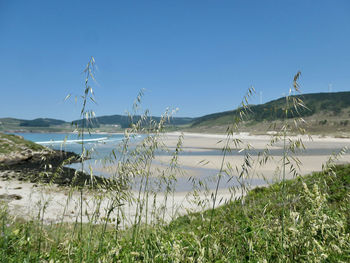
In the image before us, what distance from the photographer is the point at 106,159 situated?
415cm

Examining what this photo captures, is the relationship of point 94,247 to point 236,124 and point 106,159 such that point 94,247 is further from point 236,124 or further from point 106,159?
point 236,124

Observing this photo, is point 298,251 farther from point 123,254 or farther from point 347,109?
point 347,109

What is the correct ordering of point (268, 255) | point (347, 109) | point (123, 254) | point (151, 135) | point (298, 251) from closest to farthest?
point (298, 251)
point (268, 255)
point (123, 254)
point (151, 135)
point (347, 109)

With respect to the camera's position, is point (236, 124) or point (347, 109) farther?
point (347, 109)

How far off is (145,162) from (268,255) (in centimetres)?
221

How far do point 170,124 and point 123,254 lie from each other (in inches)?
86.5

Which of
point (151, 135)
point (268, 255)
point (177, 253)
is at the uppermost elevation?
point (151, 135)

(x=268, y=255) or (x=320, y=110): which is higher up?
(x=320, y=110)

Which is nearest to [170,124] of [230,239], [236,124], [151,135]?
[151,135]

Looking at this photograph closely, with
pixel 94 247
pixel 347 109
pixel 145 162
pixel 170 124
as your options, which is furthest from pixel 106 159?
pixel 347 109

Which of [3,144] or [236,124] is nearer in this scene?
[236,124]

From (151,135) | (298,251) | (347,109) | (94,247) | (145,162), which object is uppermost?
(347,109)

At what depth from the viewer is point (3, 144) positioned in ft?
112

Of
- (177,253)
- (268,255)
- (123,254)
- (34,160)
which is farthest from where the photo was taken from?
(34,160)
